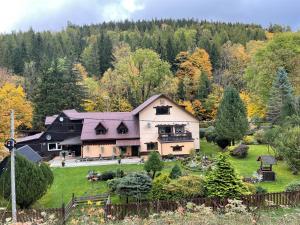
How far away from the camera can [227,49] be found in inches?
3826

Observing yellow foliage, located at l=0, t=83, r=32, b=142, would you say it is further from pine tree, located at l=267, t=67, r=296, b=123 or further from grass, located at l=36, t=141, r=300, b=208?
pine tree, located at l=267, t=67, r=296, b=123

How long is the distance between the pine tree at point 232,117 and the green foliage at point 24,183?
74.0ft

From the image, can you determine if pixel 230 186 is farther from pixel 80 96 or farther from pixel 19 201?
pixel 80 96

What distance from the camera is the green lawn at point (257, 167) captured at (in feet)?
94.6

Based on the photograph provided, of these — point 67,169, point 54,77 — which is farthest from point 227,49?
point 67,169

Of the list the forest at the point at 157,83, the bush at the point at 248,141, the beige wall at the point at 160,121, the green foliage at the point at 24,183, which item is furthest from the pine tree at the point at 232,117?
the green foliage at the point at 24,183

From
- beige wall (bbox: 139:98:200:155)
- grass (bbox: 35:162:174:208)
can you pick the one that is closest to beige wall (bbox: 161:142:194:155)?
beige wall (bbox: 139:98:200:155)

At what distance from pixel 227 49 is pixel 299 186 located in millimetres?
76511

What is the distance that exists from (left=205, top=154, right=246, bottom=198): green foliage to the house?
67.0 ft

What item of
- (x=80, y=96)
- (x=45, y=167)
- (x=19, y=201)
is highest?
(x=80, y=96)

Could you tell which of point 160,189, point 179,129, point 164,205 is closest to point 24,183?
point 160,189

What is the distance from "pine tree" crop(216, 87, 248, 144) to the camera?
41.4 m

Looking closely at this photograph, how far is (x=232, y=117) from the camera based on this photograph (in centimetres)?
4178

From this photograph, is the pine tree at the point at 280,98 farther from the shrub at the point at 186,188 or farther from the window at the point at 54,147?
the window at the point at 54,147
